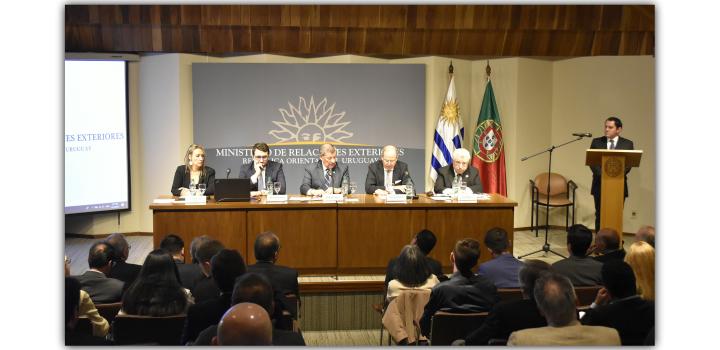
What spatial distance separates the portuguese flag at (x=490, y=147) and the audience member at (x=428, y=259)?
4272 millimetres

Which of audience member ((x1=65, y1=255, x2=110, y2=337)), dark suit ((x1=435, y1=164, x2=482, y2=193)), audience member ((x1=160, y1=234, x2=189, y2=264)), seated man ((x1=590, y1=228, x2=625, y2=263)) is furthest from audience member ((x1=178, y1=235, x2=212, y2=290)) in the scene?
dark suit ((x1=435, y1=164, x2=482, y2=193))

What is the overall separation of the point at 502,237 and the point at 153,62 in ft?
17.9

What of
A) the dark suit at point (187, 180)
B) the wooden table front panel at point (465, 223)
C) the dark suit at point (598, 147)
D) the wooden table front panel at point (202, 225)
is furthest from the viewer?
the dark suit at point (598, 147)

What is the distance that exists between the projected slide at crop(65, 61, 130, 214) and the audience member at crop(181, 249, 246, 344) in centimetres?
510

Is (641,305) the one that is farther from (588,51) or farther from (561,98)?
(561,98)

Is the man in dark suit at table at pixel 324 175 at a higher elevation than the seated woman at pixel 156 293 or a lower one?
higher

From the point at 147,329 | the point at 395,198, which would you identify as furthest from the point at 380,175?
the point at 147,329

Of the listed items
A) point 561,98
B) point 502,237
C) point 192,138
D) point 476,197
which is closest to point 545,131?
point 561,98

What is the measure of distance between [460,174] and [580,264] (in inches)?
93.0

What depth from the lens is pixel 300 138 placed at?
9.40 meters

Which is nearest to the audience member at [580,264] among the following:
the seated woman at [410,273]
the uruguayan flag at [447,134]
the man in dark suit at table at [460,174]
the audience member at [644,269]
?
the audience member at [644,269]

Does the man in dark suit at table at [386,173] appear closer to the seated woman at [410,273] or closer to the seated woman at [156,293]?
the seated woman at [410,273]

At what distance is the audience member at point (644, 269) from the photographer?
446cm

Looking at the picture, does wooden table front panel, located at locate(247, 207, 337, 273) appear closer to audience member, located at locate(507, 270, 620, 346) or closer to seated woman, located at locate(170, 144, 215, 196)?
seated woman, located at locate(170, 144, 215, 196)
